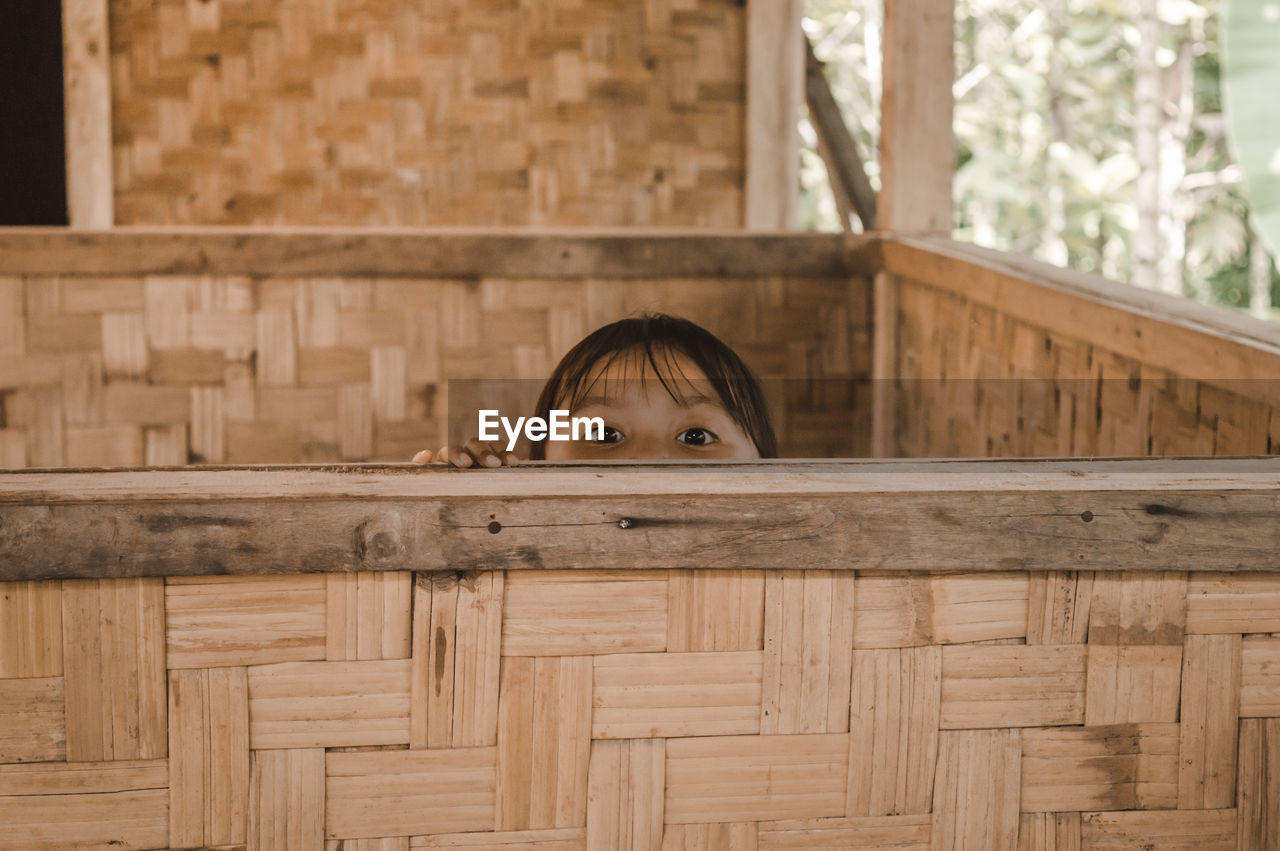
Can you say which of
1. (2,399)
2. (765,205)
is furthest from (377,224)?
(2,399)

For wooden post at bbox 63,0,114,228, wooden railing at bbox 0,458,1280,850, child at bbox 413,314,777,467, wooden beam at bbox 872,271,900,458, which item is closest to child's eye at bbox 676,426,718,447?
child at bbox 413,314,777,467

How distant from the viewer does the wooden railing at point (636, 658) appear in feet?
1.83

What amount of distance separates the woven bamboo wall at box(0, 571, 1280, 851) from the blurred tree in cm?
825

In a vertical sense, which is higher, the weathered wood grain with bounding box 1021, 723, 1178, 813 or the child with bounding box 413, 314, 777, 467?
the child with bounding box 413, 314, 777, 467

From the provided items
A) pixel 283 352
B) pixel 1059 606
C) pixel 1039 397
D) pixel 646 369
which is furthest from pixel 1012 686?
pixel 283 352

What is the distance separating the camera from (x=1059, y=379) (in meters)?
1.32

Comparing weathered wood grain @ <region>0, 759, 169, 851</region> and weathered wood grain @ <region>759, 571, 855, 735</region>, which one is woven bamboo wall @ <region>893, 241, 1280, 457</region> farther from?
weathered wood grain @ <region>0, 759, 169, 851</region>

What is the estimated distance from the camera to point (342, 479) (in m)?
0.60

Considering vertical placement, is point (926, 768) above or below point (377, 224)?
below

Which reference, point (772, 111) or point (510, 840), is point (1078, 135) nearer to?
point (772, 111)

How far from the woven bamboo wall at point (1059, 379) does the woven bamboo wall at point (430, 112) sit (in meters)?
1.35

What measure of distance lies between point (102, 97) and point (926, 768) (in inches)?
97.6

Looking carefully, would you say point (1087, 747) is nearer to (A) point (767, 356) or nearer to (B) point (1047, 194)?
(A) point (767, 356)

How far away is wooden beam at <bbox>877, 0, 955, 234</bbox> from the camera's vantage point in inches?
69.7
